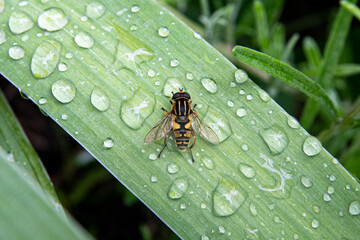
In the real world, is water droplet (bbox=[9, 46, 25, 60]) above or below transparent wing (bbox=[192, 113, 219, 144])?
above

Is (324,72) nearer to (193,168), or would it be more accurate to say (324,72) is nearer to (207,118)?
(207,118)

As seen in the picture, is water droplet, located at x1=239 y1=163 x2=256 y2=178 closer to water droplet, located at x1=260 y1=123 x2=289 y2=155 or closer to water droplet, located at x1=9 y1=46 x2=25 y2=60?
water droplet, located at x1=260 y1=123 x2=289 y2=155

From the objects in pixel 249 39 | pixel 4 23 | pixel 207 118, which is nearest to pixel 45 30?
pixel 4 23

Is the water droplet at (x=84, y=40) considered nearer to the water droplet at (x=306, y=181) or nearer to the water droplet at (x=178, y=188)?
the water droplet at (x=178, y=188)

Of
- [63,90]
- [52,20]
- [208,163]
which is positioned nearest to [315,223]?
[208,163]

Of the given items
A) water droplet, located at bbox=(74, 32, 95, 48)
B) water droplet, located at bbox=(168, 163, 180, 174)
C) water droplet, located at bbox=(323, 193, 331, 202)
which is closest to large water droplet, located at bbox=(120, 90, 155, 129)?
water droplet, located at bbox=(168, 163, 180, 174)

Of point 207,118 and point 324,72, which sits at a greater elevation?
point 324,72

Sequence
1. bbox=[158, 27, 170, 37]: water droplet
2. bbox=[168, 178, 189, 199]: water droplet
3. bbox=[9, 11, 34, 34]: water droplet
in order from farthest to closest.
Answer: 1. bbox=[158, 27, 170, 37]: water droplet
2. bbox=[9, 11, 34, 34]: water droplet
3. bbox=[168, 178, 189, 199]: water droplet

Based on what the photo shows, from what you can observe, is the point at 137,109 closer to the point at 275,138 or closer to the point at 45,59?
the point at 45,59
